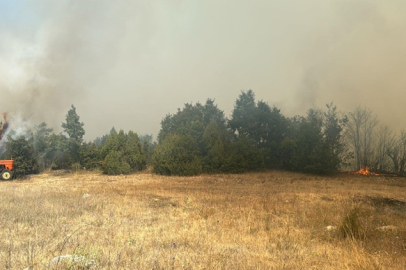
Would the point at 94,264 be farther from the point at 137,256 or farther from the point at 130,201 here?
the point at 130,201

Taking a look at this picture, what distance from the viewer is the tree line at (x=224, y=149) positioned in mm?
29719

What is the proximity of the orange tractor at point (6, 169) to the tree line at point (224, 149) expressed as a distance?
1472mm

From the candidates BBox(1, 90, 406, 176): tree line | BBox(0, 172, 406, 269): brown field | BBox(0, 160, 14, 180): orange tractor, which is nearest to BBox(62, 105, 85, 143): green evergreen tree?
BBox(1, 90, 406, 176): tree line

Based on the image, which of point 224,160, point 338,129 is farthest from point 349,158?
point 224,160

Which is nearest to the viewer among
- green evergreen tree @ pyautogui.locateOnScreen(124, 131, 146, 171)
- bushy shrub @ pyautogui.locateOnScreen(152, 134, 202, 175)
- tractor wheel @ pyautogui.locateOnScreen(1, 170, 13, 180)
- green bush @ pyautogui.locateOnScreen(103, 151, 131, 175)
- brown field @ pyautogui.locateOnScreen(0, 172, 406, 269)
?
brown field @ pyautogui.locateOnScreen(0, 172, 406, 269)

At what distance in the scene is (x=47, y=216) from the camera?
7.48 m

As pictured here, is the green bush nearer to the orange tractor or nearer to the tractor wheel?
the orange tractor

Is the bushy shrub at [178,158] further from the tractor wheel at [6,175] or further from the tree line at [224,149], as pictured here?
the tractor wheel at [6,175]

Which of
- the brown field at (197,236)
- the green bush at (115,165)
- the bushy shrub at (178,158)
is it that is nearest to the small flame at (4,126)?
the green bush at (115,165)

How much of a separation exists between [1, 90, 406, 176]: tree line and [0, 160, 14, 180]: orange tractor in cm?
147

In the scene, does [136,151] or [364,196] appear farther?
[136,151]

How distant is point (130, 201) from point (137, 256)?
6.50 meters

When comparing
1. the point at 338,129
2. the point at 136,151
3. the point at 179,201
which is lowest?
the point at 179,201

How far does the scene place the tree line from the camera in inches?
1170
